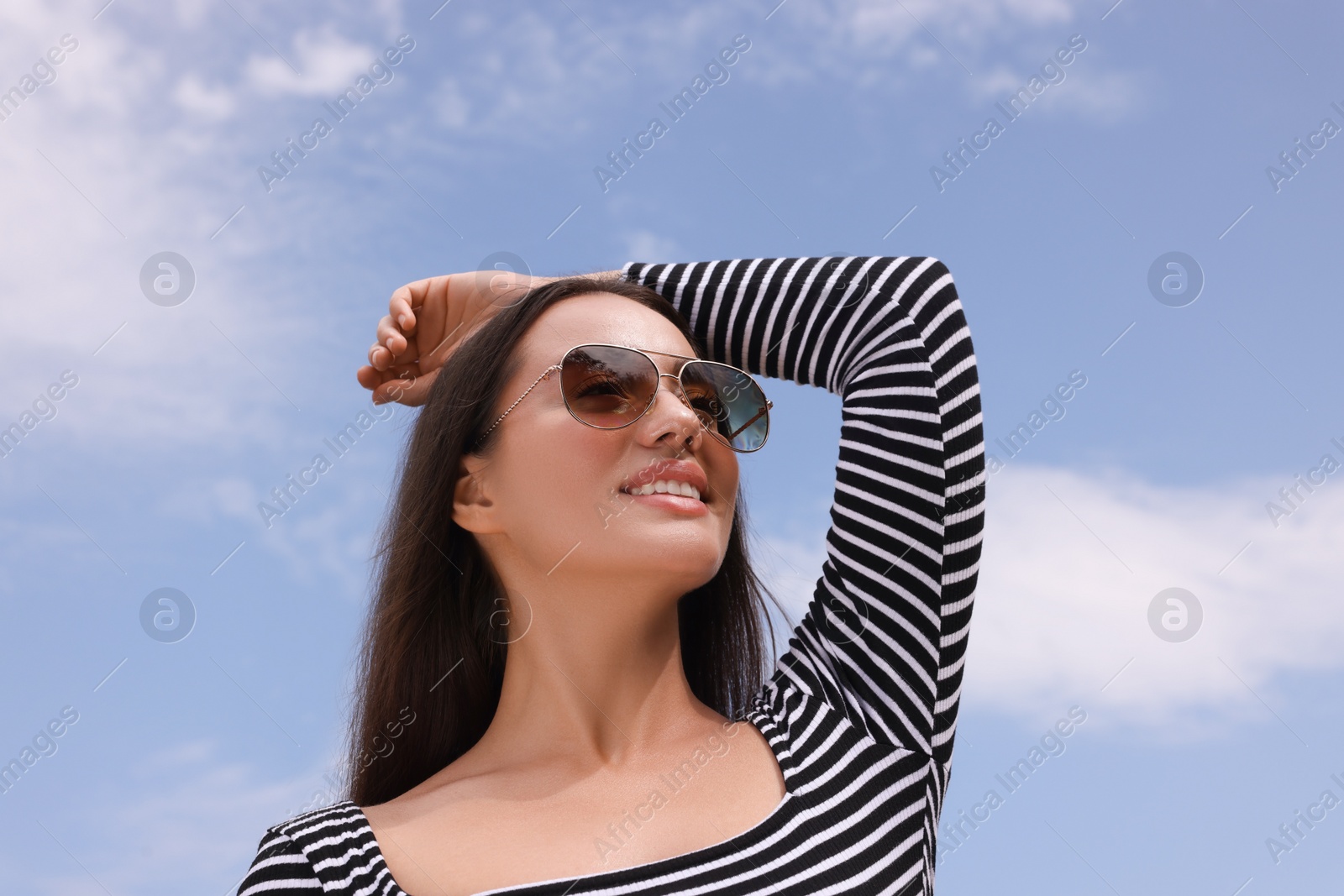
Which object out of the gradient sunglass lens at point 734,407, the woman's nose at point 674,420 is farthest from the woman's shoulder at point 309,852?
the gradient sunglass lens at point 734,407

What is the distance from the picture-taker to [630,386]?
357cm

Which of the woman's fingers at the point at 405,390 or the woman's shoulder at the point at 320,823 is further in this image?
the woman's fingers at the point at 405,390

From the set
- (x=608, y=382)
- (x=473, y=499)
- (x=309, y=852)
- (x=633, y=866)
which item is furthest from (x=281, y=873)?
(x=608, y=382)

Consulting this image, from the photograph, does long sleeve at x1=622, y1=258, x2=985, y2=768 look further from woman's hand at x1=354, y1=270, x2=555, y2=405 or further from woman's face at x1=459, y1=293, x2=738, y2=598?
woman's hand at x1=354, y1=270, x2=555, y2=405

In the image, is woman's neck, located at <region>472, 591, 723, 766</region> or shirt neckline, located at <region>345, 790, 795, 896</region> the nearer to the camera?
shirt neckline, located at <region>345, 790, 795, 896</region>

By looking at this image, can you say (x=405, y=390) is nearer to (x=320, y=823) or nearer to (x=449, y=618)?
(x=449, y=618)

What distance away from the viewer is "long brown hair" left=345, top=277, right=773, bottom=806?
3953 mm

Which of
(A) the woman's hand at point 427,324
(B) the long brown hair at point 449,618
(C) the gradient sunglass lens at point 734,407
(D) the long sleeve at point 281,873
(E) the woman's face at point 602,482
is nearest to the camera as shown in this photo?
(D) the long sleeve at point 281,873

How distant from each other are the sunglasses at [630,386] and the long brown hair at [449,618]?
11.1 inches

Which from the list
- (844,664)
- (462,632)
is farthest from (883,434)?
(462,632)

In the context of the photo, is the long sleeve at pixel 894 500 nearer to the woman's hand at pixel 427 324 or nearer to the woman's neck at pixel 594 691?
the woman's neck at pixel 594 691

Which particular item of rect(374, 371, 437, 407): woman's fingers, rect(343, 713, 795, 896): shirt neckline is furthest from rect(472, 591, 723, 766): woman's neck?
rect(374, 371, 437, 407): woman's fingers

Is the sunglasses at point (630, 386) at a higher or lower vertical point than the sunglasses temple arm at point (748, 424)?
higher

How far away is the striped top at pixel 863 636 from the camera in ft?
10.5
